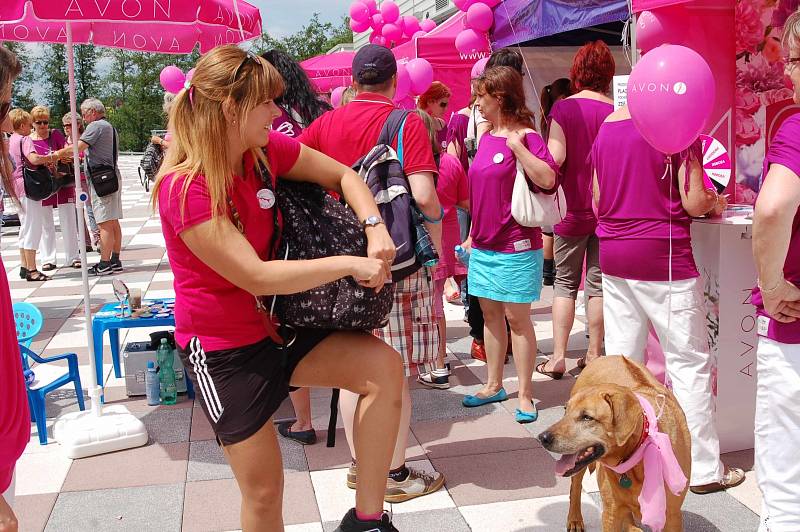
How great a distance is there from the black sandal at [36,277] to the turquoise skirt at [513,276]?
22.8 feet

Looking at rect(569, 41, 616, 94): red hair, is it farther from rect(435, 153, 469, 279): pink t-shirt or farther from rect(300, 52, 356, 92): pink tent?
rect(300, 52, 356, 92): pink tent

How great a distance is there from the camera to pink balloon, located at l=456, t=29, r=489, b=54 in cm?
900

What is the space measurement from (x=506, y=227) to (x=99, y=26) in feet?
10.9

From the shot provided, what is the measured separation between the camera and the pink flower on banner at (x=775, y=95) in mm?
4043

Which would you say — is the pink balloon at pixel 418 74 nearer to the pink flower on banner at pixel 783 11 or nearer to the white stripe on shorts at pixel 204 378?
the pink flower on banner at pixel 783 11

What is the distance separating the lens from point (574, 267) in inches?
203

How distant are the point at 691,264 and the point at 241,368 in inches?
79.3

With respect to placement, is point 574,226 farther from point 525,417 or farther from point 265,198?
point 265,198

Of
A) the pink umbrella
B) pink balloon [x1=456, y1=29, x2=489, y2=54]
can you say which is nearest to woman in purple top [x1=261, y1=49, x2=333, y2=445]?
the pink umbrella

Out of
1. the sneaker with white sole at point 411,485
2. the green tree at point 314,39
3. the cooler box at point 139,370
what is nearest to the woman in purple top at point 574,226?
the sneaker with white sole at point 411,485

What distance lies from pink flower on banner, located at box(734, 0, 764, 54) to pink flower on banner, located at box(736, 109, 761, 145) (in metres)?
0.33

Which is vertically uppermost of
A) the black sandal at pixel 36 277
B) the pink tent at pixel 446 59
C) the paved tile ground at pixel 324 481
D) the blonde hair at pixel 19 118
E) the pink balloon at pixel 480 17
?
the pink balloon at pixel 480 17

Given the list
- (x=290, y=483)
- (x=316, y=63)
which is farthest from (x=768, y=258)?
(x=316, y=63)

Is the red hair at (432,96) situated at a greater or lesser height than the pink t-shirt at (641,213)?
greater
